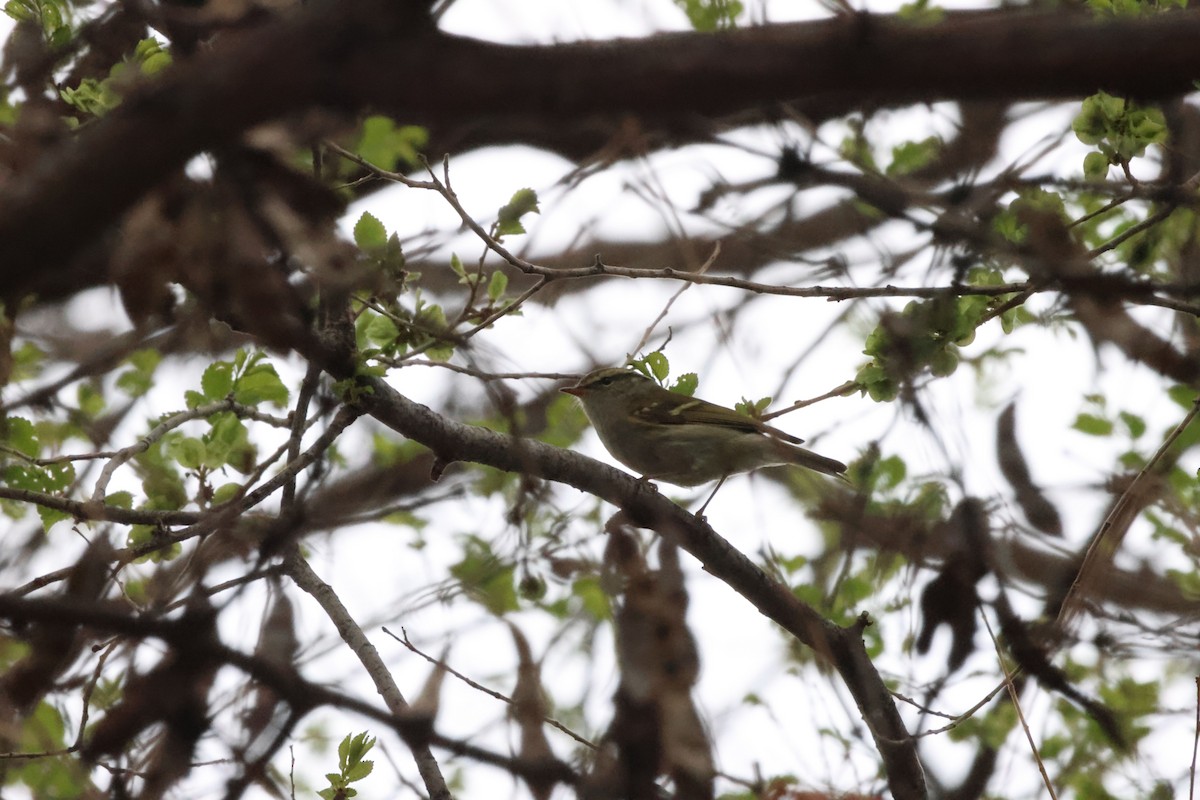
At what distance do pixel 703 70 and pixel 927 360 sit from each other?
168cm

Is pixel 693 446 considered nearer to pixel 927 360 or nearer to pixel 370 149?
pixel 927 360

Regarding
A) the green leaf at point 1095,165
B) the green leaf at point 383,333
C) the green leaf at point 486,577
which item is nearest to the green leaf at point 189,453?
the green leaf at point 383,333

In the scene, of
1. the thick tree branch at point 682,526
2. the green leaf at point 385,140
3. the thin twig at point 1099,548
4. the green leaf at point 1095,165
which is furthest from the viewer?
the green leaf at point 1095,165

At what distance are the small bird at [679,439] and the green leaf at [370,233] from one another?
202cm

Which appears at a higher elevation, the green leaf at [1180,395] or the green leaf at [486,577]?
the green leaf at [1180,395]

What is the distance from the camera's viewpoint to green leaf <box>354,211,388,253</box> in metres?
2.78

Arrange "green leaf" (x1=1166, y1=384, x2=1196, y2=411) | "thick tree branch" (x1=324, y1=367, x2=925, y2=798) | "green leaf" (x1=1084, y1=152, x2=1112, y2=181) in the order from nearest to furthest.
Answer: "thick tree branch" (x1=324, y1=367, x2=925, y2=798), "green leaf" (x1=1084, y1=152, x2=1112, y2=181), "green leaf" (x1=1166, y1=384, x2=1196, y2=411)

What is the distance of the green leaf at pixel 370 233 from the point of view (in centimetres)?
278

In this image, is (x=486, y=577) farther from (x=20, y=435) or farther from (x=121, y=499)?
(x=20, y=435)

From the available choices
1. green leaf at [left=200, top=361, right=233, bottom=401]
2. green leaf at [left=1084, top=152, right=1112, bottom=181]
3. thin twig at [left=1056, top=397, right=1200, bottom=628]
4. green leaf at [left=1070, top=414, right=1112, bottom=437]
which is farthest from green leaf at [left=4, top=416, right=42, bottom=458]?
green leaf at [left=1070, top=414, right=1112, bottom=437]

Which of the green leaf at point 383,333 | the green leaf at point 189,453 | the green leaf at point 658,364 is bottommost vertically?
the green leaf at point 189,453

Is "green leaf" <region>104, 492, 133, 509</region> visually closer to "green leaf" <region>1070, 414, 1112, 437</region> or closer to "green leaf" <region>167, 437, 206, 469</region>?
"green leaf" <region>167, 437, 206, 469</region>

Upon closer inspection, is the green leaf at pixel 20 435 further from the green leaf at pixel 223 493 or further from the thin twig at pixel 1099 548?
the thin twig at pixel 1099 548

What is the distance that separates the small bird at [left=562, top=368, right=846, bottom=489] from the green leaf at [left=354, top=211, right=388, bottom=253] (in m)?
2.02
